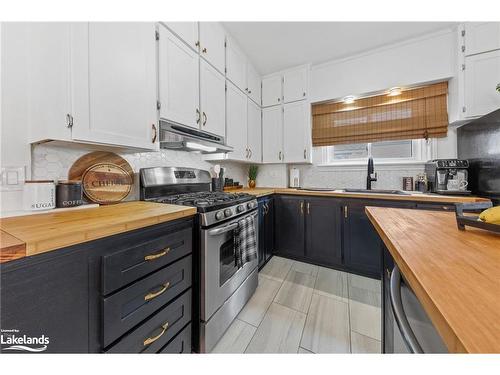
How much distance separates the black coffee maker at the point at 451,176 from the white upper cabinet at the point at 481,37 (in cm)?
108

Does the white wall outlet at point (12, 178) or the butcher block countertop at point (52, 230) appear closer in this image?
the butcher block countertop at point (52, 230)

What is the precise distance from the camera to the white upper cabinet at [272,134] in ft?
9.44

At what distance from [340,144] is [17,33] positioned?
3022 mm

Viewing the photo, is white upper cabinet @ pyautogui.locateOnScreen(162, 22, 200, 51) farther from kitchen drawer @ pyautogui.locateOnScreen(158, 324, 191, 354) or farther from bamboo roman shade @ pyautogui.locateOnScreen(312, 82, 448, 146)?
kitchen drawer @ pyautogui.locateOnScreen(158, 324, 191, 354)

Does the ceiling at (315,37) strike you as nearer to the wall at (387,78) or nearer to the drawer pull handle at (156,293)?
the wall at (387,78)

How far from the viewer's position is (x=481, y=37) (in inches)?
72.3

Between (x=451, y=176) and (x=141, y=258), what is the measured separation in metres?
2.69

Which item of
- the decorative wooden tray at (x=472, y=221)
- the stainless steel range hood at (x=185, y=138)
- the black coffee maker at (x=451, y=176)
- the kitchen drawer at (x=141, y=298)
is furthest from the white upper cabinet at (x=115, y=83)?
the black coffee maker at (x=451, y=176)

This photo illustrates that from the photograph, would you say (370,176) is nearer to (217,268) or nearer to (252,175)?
(252,175)

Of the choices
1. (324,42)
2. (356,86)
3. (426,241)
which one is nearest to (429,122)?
(356,86)

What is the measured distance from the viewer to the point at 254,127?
2.80 m

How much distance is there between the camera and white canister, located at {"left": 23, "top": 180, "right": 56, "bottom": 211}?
98 centimetres

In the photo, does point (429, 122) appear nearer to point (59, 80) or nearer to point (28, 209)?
point (59, 80)
